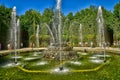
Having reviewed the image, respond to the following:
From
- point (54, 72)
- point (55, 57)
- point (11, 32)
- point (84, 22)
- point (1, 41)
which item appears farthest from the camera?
point (84, 22)

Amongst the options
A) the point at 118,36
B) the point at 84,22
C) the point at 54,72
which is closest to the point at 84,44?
the point at 118,36

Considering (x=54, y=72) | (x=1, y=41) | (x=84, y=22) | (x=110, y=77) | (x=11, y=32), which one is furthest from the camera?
(x=84, y=22)

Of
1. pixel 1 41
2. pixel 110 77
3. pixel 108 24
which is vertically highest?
pixel 108 24

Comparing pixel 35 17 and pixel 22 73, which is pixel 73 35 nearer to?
pixel 35 17

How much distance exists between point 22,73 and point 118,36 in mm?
28504

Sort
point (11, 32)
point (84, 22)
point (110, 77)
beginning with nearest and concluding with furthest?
point (110, 77), point (11, 32), point (84, 22)

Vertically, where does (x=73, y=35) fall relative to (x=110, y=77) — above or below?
above

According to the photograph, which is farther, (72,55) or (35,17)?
(35,17)

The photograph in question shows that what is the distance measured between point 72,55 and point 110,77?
8.23m

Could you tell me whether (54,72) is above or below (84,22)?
below

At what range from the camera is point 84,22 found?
156ft

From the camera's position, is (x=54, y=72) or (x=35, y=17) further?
(x=35, y=17)

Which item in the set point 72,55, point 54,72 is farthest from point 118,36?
point 54,72

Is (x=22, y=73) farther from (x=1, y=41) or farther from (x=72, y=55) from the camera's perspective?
(x=1, y=41)
